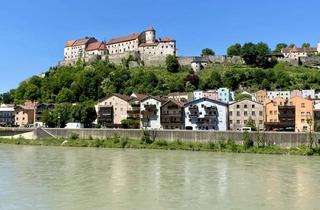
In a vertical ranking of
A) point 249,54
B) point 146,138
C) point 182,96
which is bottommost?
point 146,138

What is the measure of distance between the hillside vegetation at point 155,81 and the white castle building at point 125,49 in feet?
12.7

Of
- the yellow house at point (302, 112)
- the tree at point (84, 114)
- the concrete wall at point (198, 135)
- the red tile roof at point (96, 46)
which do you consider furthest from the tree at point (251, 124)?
the red tile roof at point (96, 46)

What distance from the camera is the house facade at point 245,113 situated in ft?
171

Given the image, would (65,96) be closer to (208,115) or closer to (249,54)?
(208,115)

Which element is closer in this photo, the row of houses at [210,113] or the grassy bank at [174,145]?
the grassy bank at [174,145]

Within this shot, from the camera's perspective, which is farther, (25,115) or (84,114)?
(25,115)

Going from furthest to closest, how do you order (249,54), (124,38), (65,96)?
(124,38), (249,54), (65,96)

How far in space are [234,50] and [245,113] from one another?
4539 centimetres

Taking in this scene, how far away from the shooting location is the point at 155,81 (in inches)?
3066

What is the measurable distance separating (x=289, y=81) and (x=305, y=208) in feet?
204

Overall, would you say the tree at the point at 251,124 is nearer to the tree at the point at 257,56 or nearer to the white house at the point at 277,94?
the white house at the point at 277,94

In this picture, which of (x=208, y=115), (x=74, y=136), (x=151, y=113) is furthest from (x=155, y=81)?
(x=74, y=136)

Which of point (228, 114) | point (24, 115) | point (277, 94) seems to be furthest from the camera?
point (24, 115)

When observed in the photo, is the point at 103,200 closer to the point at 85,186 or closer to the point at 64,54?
the point at 85,186
